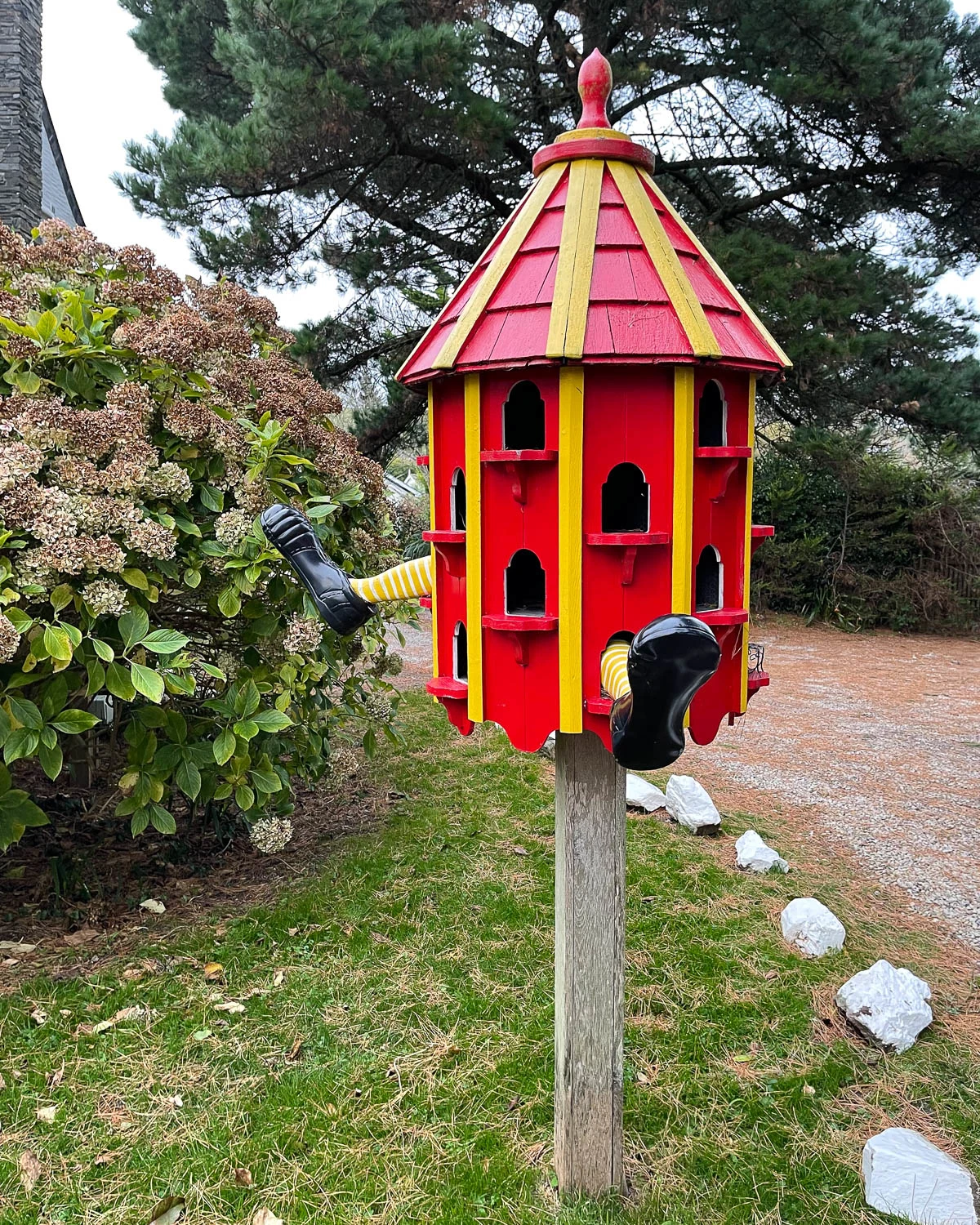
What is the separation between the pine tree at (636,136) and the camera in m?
7.03

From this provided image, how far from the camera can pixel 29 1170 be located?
88.0 inches

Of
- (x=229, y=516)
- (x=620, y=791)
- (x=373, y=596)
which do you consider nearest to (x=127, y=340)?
(x=229, y=516)

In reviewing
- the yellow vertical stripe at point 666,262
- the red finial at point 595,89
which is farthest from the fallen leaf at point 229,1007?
the red finial at point 595,89

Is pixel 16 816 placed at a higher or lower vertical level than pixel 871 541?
lower

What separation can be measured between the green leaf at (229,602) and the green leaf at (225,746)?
406 mm

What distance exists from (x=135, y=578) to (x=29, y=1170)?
1624 millimetres

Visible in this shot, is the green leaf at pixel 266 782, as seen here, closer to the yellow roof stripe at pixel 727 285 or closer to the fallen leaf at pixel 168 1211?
the fallen leaf at pixel 168 1211

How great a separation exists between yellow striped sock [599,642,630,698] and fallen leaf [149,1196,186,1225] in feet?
5.72

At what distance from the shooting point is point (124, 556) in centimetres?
266

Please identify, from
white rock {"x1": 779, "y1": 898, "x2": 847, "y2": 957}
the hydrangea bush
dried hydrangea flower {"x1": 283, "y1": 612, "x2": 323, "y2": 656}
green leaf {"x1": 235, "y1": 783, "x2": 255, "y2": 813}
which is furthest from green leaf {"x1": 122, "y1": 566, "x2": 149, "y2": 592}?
white rock {"x1": 779, "y1": 898, "x2": 847, "y2": 957}

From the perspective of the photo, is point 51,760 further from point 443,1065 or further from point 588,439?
point 588,439

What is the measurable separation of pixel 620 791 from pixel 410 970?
152 centimetres

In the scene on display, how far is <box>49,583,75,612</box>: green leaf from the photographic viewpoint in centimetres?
257

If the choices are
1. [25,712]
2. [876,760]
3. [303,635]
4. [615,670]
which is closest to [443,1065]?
[303,635]
